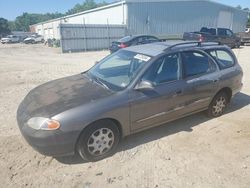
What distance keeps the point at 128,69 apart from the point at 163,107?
0.92 metres

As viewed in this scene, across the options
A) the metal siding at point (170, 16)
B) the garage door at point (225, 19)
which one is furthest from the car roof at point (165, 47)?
the garage door at point (225, 19)

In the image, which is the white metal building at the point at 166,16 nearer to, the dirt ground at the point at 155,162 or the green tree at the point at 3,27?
the dirt ground at the point at 155,162

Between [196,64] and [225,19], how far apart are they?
30295mm

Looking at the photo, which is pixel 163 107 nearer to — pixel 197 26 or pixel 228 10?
pixel 197 26

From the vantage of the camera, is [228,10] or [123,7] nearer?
[123,7]

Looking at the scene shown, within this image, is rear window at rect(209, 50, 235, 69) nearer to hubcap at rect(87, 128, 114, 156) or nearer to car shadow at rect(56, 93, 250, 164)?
car shadow at rect(56, 93, 250, 164)

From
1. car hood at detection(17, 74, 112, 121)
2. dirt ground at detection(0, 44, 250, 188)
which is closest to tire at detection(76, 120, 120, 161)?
dirt ground at detection(0, 44, 250, 188)

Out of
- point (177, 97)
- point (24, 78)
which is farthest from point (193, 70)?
point (24, 78)

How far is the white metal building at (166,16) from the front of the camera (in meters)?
23.3

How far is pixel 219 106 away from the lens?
5.12 m

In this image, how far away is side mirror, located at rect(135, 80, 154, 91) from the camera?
357 cm

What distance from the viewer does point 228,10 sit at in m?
30.7

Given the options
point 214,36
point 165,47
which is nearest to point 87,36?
point 214,36

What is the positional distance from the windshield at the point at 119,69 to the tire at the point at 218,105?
196cm
